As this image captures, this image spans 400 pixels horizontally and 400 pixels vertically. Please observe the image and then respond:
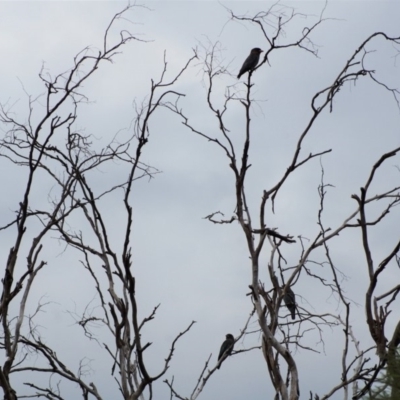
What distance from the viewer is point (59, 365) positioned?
5441 mm

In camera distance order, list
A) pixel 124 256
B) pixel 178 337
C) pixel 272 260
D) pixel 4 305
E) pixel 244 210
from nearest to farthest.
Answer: pixel 124 256 → pixel 4 305 → pixel 178 337 → pixel 244 210 → pixel 272 260

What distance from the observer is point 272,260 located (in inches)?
235

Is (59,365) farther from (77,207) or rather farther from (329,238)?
(329,238)

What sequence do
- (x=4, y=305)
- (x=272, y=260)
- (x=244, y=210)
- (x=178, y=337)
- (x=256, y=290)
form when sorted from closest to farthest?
(x=4, y=305) < (x=178, y=337) < (x=256, y=290) < (x=244, y=210) < (x=272, y=260)

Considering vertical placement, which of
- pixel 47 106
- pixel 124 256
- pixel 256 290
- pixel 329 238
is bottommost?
pixel 124 256

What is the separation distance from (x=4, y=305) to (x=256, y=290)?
5.70 feet

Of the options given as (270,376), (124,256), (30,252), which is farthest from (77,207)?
(124,256)

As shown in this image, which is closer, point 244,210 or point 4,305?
point 4,305

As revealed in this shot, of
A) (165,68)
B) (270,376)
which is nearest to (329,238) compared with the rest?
(270,376)

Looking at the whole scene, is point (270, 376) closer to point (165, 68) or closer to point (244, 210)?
point (244, 210)

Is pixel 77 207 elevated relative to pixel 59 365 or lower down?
elevated

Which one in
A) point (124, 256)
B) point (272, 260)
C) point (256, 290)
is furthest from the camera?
point (272, 260)

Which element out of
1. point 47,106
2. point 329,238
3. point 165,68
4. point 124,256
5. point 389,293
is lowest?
point 124,256

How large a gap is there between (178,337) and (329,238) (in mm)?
1404
